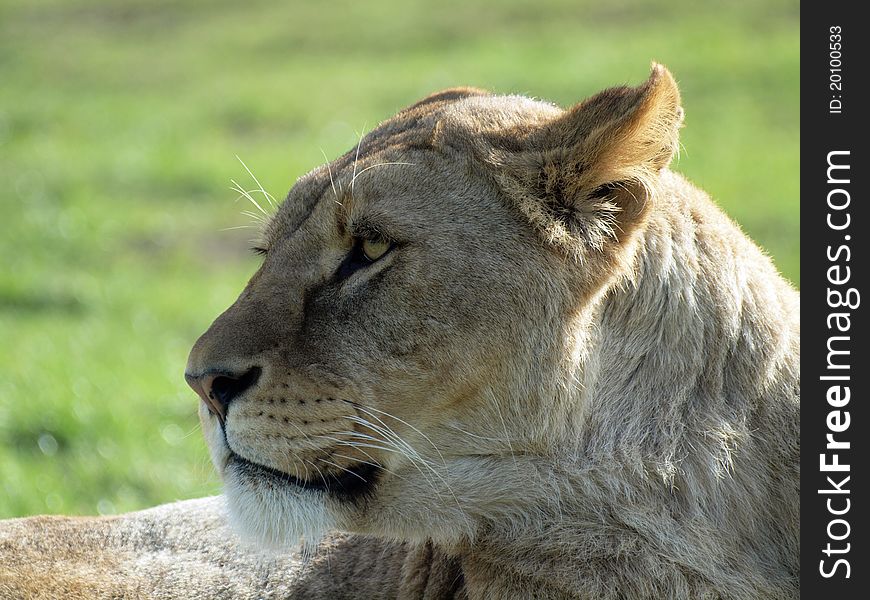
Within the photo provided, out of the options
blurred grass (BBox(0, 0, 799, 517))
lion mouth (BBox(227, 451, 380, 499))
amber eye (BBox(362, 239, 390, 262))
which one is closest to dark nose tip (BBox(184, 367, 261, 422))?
lion mouth (BBox(227, 451, 380, 499))

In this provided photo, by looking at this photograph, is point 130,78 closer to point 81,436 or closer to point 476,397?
point 81,436

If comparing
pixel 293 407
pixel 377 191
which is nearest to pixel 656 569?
pixel 293 407

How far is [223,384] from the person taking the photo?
3152 mm

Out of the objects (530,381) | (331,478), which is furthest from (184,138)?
(530,381)

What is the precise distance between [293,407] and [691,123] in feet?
42.3

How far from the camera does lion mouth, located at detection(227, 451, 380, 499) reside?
3.18 metres

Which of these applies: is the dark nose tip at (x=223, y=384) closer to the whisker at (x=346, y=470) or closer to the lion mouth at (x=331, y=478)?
the lion mouth at (x=331, y=478)

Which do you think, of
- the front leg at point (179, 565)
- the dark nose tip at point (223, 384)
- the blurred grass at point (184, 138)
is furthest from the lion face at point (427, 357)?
the blurred grass at point (184, 138)

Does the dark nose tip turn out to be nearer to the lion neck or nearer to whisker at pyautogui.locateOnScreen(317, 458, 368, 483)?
whisker at pyautogui.locateOnScreen(317, 458, 368, 483)

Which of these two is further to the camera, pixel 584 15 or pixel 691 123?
pixel 584 15

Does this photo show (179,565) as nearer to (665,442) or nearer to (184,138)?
(665,442)

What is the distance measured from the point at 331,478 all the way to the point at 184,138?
1228 cm

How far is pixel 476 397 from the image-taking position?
3.18 m

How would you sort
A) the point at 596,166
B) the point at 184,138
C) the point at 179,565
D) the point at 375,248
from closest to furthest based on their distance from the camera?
the point at 596,166, the point at 375,248, the point at 179,565, the point at 184,138
